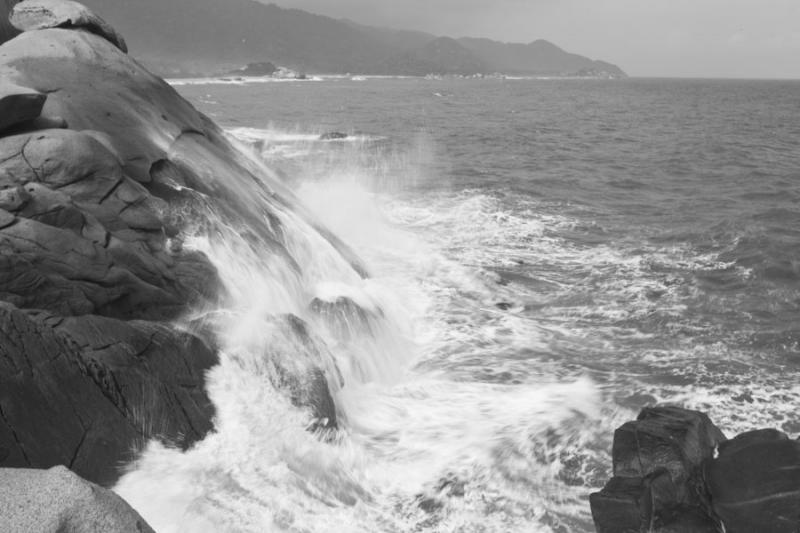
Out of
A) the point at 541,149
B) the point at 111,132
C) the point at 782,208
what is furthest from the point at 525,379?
the point at 541,149

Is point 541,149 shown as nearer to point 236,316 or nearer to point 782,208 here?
point 782,208

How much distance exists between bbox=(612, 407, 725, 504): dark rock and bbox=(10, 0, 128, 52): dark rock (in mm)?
13757

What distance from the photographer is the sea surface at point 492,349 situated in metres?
8.04

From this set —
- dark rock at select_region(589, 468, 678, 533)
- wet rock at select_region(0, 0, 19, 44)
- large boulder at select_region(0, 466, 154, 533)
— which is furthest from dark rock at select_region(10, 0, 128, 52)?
dark rock at select_region(589, 468, 678, 533)

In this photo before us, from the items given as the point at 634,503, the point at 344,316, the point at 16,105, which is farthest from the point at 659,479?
the point at 16,105

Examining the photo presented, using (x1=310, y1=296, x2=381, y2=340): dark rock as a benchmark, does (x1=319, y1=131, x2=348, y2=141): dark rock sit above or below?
above

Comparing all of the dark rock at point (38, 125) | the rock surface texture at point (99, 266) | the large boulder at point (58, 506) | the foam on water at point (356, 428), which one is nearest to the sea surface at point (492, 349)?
the foam on water at point (356, 428)

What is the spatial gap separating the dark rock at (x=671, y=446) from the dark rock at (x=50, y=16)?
13757mm

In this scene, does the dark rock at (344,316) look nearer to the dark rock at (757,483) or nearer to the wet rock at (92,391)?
the wet rock at (92,391)

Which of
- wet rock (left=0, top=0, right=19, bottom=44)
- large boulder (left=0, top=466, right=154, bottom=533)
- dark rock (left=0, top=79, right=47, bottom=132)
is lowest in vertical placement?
large boulder (left=0, top=466, right=154, bottom=533)

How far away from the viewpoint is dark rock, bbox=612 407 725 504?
725cm

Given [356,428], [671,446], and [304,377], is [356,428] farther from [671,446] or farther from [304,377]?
[671,446]

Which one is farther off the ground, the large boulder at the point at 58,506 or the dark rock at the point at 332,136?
the large boulder at the point at 58,506

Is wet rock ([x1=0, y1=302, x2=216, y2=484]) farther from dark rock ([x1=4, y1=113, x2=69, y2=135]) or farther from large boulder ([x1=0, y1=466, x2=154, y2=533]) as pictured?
dark rock ([x1=4, y1=113, x2=69, y2=135])
